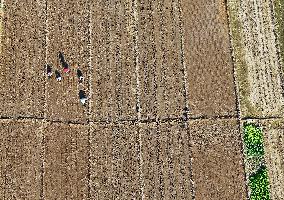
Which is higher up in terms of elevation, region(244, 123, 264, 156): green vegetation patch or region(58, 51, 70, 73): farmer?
region(58, 51, 70, 73): farmer

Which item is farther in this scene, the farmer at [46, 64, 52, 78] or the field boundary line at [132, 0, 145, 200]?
the farmer at [46, 64, 52, 78]

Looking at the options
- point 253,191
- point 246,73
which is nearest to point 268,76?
point 246,73

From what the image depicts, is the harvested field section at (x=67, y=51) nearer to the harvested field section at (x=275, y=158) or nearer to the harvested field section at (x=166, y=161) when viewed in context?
the harvested field section at (x=166, y=161)

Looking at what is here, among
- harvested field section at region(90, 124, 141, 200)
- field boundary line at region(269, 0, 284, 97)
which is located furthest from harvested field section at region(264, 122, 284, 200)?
harvested field section at region(90, 124, 141, 200)

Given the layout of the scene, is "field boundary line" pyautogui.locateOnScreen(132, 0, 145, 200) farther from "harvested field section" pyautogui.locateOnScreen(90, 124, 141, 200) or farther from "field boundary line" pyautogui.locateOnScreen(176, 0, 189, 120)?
"field boundary line" pyautogui.locateOnScreen(176, 0, 189, 120)

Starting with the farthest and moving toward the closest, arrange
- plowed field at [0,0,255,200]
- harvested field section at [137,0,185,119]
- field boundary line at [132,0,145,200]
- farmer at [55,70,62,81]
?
harvested field section at [137,0,185,119]
farmer at [55,70,62,81]
field boundary line at [132,0,145,200]
plowed field at [0,0,255,200]

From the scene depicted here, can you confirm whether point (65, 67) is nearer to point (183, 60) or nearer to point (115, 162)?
point (115, 162)
